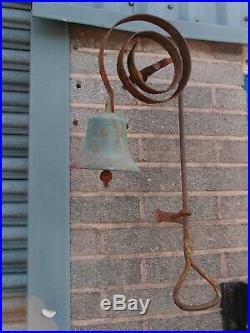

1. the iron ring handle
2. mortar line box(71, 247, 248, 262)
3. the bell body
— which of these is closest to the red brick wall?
mortar line box(71, 247, 248, 262)

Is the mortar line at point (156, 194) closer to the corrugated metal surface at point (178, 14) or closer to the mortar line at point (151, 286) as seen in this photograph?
the mortar line at point (151, 286)

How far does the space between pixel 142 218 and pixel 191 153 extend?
0.37m

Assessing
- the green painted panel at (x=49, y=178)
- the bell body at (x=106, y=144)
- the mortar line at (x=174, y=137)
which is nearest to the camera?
the bell body at (x=106, y=144)

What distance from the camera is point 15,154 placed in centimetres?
176

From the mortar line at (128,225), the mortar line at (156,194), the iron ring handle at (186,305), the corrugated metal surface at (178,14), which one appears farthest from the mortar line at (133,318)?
the corrugated metal surface at (178,14)

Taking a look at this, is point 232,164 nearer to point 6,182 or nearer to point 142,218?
point 142,218

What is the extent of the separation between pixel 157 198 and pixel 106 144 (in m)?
0.52

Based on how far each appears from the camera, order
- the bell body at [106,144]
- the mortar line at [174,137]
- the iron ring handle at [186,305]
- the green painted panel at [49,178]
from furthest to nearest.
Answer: the mortar line at [174,137], the green painted panel at [49,178], the iron ring handle at [186,305], the bell body at [106,144]

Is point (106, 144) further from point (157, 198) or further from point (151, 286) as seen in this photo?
point (151, 286)

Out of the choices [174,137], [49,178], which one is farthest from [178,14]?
[49,178]

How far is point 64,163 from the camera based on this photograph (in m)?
1.65

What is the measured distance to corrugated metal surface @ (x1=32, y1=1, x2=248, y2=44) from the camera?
5.52 ft

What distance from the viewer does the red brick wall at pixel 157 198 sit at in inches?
65.4

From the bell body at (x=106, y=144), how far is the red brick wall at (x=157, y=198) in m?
0.36
